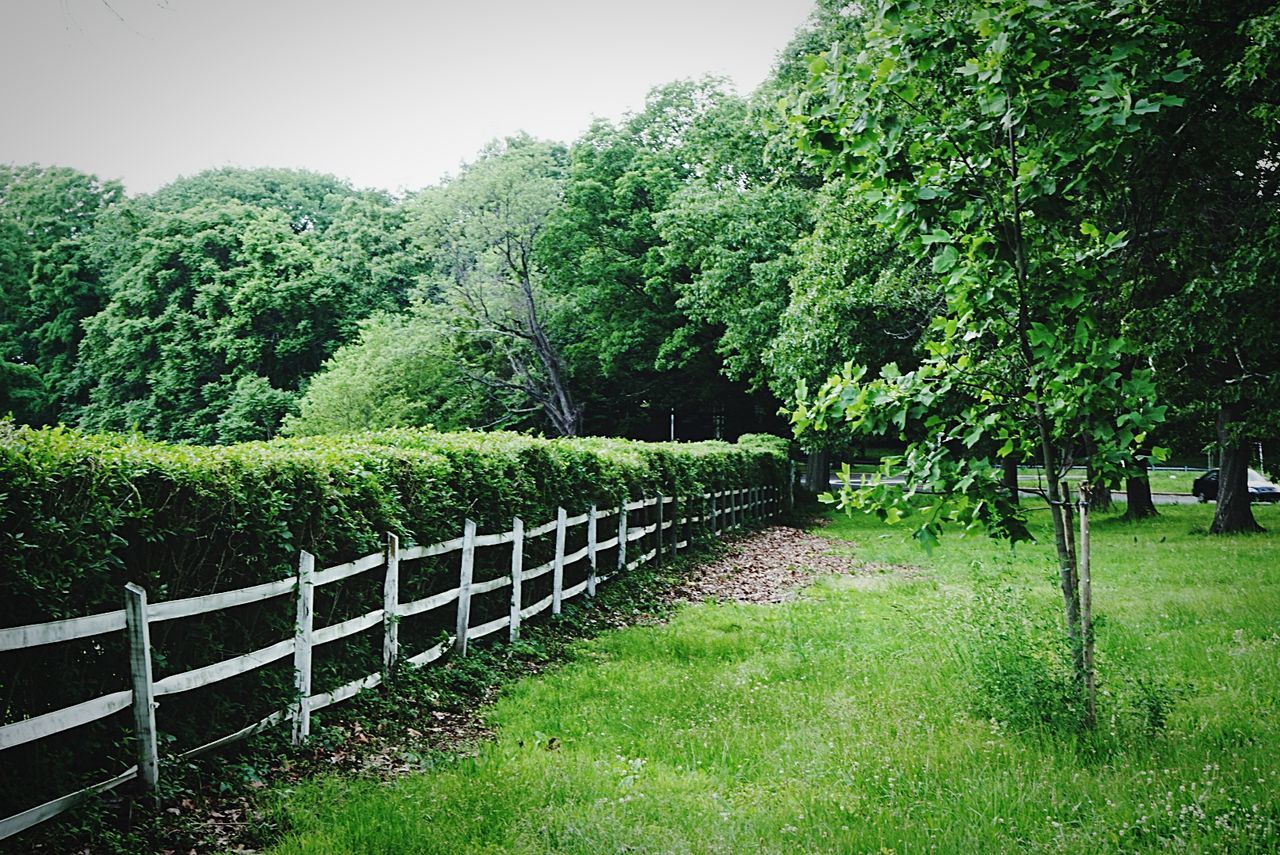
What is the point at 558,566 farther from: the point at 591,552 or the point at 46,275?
the point at 46,275

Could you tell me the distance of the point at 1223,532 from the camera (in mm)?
21203

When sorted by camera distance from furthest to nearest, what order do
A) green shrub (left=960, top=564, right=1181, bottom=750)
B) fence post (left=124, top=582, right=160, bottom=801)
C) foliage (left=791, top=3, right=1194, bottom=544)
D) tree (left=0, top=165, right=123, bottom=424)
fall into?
1. tree (left=0, top=165, right=123, bottom=424)
2. green shrub (left=960, top=564, right=1181, bottom=750)
3. foliage (left=791, top=3, right=1194, bottom=544)
4. fence post (left=124, top=582, right=160, bottom=801)

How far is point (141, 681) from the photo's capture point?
511 centimetres

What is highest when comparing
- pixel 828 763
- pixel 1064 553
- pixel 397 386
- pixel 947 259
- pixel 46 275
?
pixel 46 275

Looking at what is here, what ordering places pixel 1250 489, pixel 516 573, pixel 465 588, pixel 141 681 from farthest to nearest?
pixel 1250 489, pixel 516 573, pixel 465 588, pixel 141 681

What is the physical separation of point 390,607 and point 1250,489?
140 ft

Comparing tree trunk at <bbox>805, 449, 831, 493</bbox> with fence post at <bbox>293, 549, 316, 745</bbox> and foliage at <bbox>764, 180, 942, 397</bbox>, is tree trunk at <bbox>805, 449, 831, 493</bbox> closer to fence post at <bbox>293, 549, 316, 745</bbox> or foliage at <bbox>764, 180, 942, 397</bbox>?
foliage at <bbox>764, 180, 942, 397</bbox>

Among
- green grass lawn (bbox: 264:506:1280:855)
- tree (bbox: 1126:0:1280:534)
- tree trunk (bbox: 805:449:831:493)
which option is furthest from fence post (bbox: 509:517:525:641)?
tree trunk (bbox: 805:449:831:493)

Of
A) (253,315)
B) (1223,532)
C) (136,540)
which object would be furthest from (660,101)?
(136,540)

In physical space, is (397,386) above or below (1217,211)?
below

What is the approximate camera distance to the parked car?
121 ft

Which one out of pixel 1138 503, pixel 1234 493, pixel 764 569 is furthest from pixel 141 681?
pixel 1138 503

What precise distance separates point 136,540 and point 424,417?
1431 inches

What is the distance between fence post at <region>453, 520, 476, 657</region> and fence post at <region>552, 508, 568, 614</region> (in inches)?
88.0
